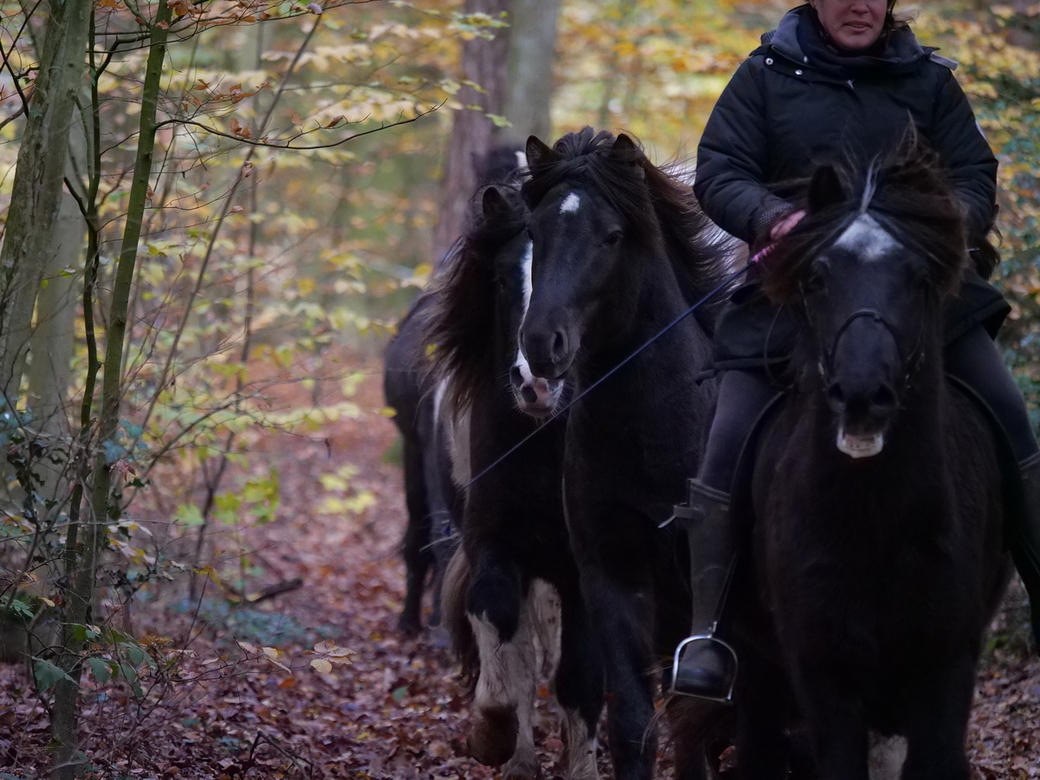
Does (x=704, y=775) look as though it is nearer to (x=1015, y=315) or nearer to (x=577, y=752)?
(x=577, y=752)

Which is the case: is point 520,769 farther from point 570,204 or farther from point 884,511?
point 884,511

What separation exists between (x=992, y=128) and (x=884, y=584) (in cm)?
623

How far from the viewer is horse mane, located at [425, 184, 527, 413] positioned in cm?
660

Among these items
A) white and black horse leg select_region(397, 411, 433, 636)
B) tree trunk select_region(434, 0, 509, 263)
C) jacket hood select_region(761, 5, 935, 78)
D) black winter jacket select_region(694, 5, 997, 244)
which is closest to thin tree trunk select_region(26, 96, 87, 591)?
white and black horse leg select_region(397, 411, 433, 636)

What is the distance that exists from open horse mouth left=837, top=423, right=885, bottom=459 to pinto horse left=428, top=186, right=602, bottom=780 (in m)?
2.33

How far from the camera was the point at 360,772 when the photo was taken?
5.90 m

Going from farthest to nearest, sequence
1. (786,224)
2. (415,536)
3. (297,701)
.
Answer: (415,536), (297,701), (786,224)

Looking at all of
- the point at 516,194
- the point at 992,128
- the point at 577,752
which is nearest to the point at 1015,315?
the point at 992,128

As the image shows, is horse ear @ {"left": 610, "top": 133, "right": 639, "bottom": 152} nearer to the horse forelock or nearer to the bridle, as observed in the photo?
the horse forelock

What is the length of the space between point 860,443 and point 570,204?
2.35 meters

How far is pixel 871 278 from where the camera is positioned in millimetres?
3496

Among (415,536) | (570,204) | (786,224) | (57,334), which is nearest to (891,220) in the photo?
(786,224)

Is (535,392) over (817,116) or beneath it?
beneath

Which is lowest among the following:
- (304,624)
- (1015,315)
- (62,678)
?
(304,624)
